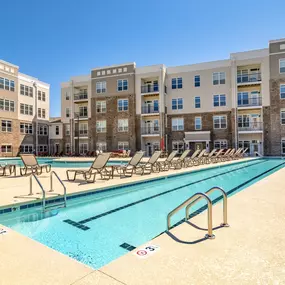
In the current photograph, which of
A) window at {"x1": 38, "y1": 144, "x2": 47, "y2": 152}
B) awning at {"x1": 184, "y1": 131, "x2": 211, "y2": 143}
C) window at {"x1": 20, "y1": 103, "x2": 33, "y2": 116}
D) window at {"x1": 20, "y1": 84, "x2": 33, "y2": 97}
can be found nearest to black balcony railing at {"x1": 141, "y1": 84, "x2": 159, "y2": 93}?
awning at {"x1": 184, "y1": 131, "x2": 211, "y2": 143}

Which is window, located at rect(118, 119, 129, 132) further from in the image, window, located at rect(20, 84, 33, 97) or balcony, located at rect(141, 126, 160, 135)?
window, located at rect(20, 84, 33, 97)

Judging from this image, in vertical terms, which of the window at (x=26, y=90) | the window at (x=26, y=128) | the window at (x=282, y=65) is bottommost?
the window at (x=26, y=128)

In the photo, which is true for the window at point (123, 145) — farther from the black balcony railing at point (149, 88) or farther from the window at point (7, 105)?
the window at point (7, 105)

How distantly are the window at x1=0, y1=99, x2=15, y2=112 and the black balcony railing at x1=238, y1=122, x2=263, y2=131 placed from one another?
28469 millimetres

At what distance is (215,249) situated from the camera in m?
2.90

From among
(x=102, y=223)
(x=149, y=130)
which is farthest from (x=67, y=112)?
(x=102, y=223)

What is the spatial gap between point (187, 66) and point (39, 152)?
2338 centimetres

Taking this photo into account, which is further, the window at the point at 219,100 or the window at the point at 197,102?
the window at the point at 197,102

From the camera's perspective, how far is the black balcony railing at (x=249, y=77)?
92.4ft

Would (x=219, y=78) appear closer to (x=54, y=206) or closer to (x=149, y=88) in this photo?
(x=149, y=88)

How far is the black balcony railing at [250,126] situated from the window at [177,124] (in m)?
6.86

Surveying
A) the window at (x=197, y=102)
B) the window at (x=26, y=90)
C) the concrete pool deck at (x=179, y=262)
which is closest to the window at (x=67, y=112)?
the window at (x=26, y=90)

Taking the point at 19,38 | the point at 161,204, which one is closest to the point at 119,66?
the point at 19,38

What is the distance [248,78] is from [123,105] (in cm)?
1561
